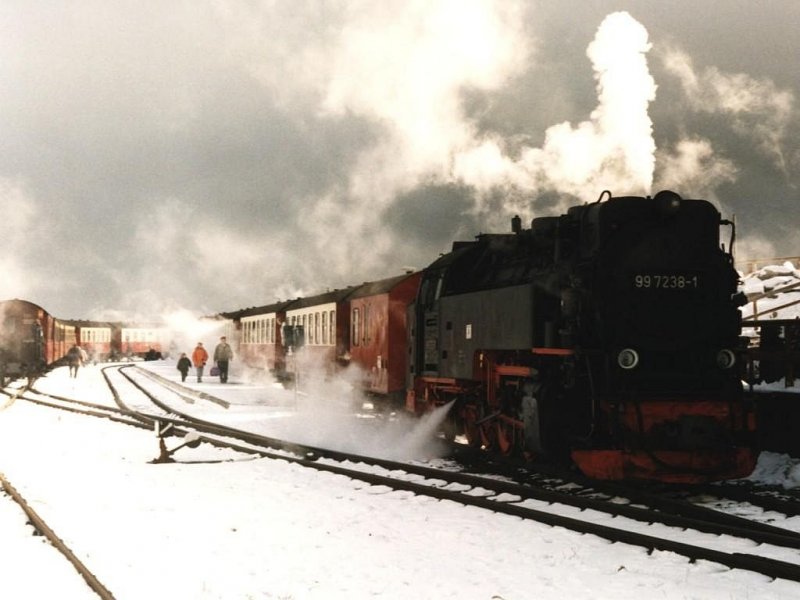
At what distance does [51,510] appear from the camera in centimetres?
831

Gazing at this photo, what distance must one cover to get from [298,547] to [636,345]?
4.22 meters

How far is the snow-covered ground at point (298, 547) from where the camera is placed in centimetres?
555

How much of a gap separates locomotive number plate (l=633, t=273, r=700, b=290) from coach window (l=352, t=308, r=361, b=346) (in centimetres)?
1252

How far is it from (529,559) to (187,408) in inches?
665

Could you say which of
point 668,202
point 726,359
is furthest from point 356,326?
point 726,359

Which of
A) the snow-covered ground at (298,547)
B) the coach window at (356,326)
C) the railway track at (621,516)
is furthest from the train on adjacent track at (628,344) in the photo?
the coach window at (356,326)

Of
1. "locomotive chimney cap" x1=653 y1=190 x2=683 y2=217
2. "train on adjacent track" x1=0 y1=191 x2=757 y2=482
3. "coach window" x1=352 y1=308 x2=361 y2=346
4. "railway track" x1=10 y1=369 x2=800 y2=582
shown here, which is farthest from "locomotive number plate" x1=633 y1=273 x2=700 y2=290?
"coach window" x1=352 y1=308 x2=361 y2=346

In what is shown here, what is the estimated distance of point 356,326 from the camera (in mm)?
21484

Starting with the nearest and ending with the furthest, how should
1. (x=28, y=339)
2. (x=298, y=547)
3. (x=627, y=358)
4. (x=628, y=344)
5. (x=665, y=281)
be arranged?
(x=298, y=547) → (x=627, y=358) → (x=628, y=344) → (x=665, y=281) → (x=28, y=339)

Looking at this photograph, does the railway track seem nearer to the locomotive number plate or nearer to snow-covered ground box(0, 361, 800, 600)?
snow-covered ground box(0, 361, 800, 600)

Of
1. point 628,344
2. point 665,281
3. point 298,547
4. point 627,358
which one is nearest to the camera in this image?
point 298,547

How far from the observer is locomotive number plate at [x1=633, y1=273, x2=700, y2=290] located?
29.6 feet

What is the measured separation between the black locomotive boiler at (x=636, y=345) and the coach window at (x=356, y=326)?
36.5ft

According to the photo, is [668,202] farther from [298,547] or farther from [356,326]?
[356,326]
